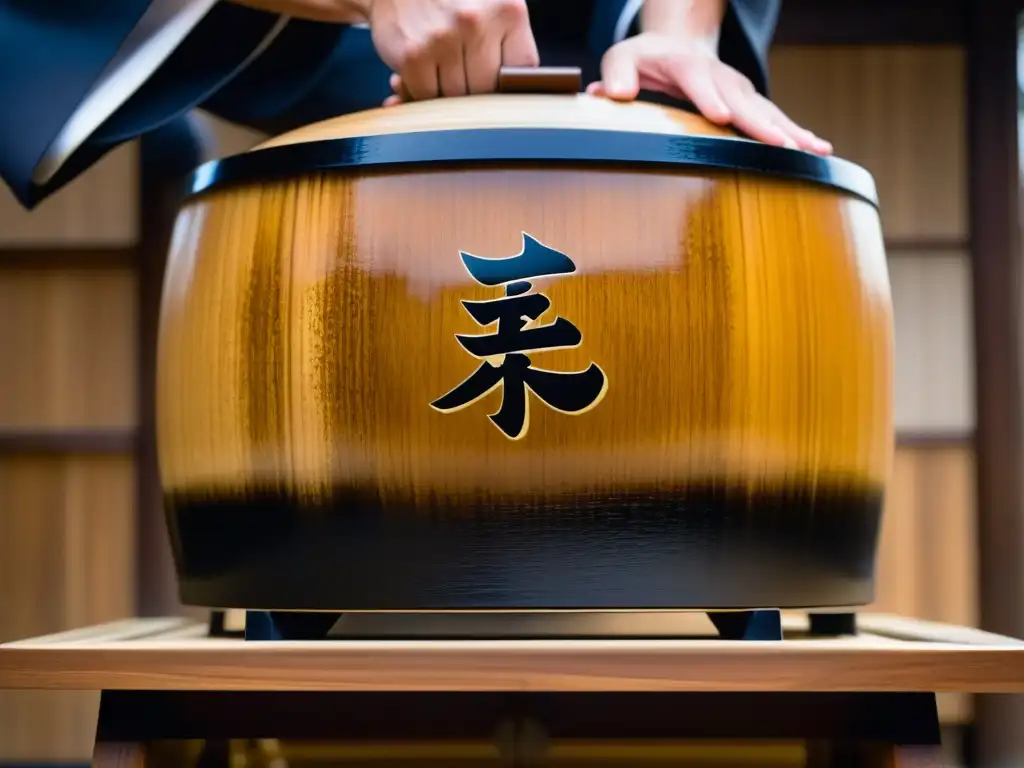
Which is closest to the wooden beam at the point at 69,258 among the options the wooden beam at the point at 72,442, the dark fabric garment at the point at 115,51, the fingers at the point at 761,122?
the wooden beam at the point at 72,442

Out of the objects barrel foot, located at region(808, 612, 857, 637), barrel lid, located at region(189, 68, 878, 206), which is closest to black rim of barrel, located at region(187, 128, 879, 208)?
barrel lid, located at region(189, 68, 878, 206)

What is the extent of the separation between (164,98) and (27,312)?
93cm

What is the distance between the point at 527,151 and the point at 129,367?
1.34 m

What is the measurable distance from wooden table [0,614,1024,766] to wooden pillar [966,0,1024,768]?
113 cm

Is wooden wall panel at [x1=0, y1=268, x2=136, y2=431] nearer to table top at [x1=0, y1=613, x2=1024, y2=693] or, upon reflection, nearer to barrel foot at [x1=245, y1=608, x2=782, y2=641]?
barrel foot at [x1=245, y1=608, x2=782, y2=641]

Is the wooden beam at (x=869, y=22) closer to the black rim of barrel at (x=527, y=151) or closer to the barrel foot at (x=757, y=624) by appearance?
the black rim of barrel at (x=527, y=151)

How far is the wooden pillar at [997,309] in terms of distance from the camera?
199 centimetres

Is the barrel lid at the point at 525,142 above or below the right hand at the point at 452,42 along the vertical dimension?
below

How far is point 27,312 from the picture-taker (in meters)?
2.00

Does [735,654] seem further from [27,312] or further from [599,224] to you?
[27,312]

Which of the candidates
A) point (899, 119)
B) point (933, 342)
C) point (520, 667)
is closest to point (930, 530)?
point (933, 342)

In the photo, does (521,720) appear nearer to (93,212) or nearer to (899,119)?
(93,212)

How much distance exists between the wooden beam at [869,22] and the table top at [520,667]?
4.91ft

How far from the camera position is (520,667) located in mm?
739
